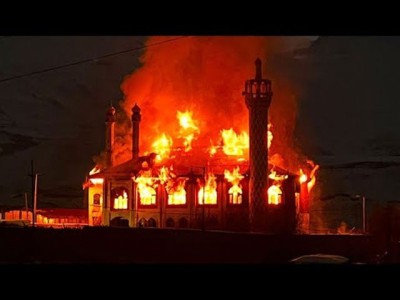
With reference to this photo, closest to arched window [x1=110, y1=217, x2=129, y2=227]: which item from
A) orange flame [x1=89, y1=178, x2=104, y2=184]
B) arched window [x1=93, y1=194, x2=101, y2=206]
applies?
orange flame [x1=89, y1=178, x2=104, y2=184]

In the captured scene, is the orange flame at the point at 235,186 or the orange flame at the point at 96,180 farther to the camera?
the orange flame at the point at 96,180

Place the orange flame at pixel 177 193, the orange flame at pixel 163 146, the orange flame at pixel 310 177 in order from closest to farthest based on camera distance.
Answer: the orange flame at pixel 177 193 → the orange flame at pixel 310 177 → the orange flame at pixel 163 146

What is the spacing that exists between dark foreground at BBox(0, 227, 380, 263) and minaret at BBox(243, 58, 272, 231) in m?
6.32

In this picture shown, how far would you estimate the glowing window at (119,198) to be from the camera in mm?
23859

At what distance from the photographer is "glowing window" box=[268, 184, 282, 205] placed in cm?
2270

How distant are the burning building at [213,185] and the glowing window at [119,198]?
33 millimetres

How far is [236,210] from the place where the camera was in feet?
73.8

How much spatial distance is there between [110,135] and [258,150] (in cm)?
658

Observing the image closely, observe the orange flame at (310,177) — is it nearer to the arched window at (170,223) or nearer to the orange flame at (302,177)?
the orange flame at (302,177)

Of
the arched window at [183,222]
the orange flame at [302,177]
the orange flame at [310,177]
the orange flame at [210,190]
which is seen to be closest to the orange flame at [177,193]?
the arched window at [183,222]

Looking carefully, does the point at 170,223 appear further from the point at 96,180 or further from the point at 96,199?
the point at 96,199

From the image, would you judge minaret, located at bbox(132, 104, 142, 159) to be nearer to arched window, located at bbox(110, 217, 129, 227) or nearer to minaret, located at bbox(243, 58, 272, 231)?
arched window, located at bbox(110, 217, 129, 227)

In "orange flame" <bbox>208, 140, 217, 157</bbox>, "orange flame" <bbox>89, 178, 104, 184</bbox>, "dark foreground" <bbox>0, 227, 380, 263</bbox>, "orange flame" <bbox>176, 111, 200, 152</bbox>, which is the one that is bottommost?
"dark foreground" <bbox>0, 227, 380, 263</bbox>

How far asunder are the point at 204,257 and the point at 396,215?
18.7 ft
